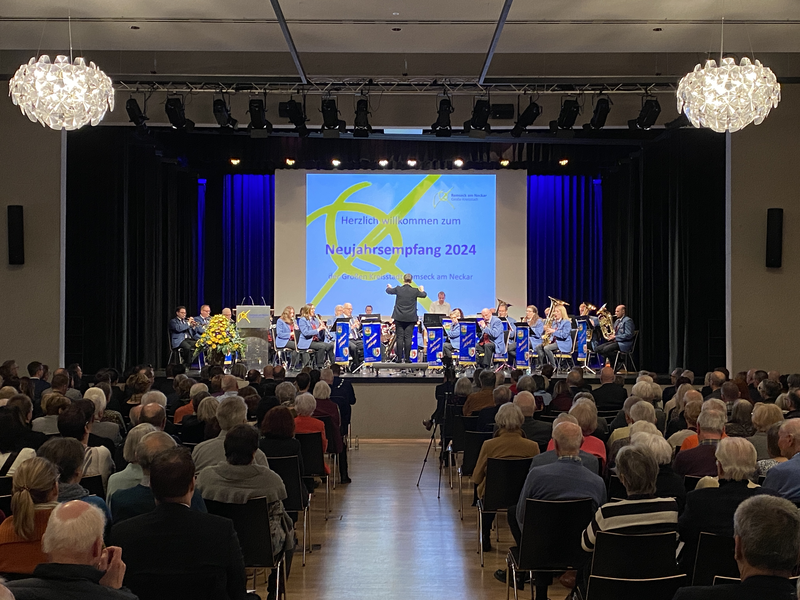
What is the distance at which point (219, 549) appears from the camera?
10.0ft

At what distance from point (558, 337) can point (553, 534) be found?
1096 centimetres

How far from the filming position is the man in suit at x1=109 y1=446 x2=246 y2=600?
3.05 metres

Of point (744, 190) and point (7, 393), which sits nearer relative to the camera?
point (7, 393)

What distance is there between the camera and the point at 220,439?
496 centimetres

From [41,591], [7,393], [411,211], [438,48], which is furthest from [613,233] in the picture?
[41,591]

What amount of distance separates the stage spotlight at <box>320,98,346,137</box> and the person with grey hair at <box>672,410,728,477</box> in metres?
8.40

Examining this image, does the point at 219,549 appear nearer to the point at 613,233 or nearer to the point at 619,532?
the point at 619,532

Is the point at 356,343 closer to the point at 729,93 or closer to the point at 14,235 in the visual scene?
the point at 14,235

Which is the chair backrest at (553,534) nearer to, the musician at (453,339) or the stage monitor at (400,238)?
the musician at (453,339)

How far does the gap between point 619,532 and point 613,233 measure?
1492 centimetres

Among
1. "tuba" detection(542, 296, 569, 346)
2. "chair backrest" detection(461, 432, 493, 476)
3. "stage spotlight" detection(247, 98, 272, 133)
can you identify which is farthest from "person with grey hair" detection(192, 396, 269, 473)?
"tuba" detection(542, 296, 569, 346)

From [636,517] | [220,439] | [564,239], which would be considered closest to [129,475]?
[220,439]

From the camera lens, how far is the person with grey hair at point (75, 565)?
239cm

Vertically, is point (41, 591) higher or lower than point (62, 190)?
lower
